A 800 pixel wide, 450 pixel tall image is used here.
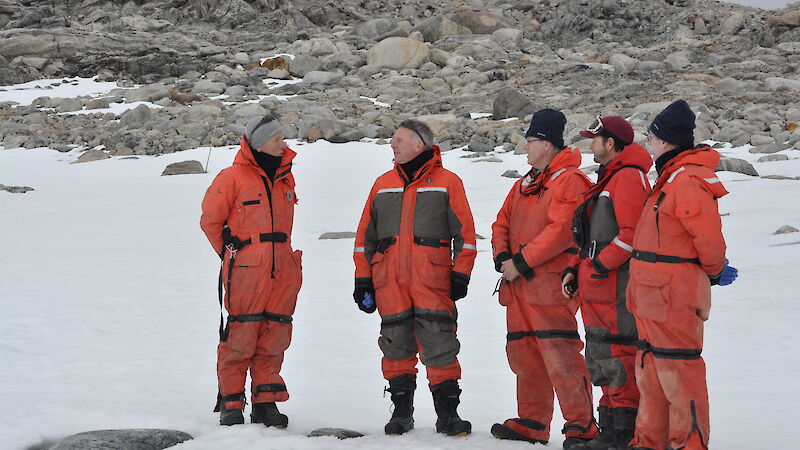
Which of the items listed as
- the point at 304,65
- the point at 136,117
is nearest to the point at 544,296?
the point at 136,117

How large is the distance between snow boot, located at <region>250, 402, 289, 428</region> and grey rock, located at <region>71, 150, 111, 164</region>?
16337 millimetres

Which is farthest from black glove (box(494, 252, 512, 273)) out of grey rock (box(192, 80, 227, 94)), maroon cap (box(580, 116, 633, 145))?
grey rock (box(192, 80, 227, 94))

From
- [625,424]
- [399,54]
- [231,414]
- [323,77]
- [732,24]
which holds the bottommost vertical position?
[231,414]

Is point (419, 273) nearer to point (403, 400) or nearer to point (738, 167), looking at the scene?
point (403, 400)

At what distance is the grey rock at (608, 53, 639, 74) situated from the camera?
30.5 metres

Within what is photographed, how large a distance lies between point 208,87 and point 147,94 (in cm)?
243

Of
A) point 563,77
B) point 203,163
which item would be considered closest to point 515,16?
point 563,77

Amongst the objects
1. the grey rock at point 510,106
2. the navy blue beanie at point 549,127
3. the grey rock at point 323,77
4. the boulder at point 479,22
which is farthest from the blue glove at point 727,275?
the boulder at point 479,22

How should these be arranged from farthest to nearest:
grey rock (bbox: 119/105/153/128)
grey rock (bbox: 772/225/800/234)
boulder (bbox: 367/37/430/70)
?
boulder (bbox: 367/37/430/70) < grey rock (bbox: 119/105/153/128) < grey rock (bbox: 772/225/800/234)

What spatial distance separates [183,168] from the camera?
58.9 ft

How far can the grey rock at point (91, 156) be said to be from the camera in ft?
64.3

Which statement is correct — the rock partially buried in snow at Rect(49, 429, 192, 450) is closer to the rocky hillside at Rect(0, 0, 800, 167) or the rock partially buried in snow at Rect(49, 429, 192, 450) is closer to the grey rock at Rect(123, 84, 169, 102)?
the rocky hillside at Rect(0, 0, 800, 167)

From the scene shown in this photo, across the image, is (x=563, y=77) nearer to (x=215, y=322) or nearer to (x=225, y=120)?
(x=225, y=120)

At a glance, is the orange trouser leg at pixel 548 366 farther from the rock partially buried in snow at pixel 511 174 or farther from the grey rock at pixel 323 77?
the grey rock at pixel 323 77
